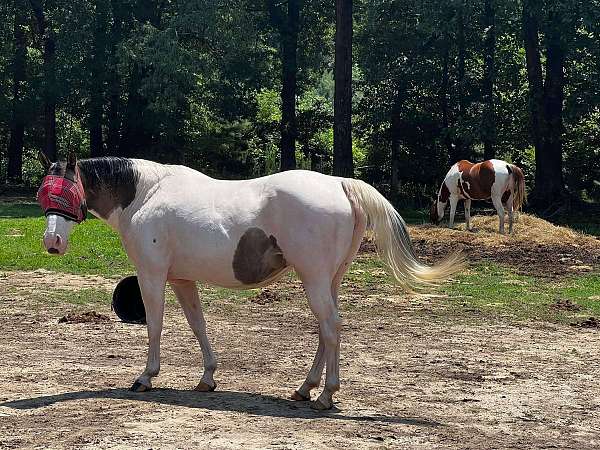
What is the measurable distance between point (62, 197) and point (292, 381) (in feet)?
8.15

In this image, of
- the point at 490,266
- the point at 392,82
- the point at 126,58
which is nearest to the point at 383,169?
the point at 392,82

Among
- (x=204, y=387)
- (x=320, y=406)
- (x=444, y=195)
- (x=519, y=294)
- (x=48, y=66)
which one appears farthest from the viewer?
(x=48, y=66)

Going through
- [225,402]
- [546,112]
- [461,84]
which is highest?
[461,84]

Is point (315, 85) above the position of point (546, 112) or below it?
above

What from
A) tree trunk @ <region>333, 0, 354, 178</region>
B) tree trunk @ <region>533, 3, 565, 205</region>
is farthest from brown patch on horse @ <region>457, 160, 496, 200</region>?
tree trunk @ <region>533, 3, 565, 205</region>

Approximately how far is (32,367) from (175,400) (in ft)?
6.41

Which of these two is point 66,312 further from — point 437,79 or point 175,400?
point 437,79

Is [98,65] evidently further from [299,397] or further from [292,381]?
[299,397]

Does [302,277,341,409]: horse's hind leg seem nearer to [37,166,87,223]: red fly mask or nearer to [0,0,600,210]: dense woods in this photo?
[37,166,87,223]: red fly mask

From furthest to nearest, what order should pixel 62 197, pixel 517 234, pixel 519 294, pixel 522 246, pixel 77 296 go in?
pixel 517 234, pixel 522 246, pixel 519 294, pixel 77 296, pixel 62 197

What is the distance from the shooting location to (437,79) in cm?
3194

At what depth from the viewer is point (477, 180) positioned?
75.3 ft

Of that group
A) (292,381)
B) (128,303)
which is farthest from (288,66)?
(292,381)

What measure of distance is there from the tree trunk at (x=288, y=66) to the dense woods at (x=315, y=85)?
5 cm
